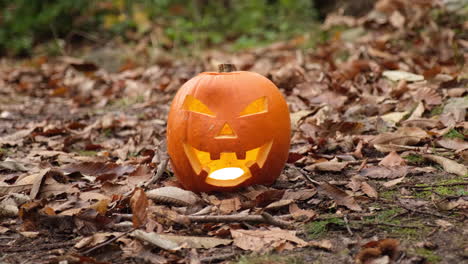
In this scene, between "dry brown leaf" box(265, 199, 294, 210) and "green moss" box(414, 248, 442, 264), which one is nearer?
"green moss" box(414, 248, 442, 264)

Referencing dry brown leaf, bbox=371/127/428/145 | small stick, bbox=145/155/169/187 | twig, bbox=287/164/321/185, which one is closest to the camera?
twig, bbox=287/164/321/185

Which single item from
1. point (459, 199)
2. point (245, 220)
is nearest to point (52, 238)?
point (245, 220)

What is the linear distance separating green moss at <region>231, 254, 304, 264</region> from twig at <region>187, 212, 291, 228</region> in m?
0.24

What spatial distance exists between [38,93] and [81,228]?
16.8ft

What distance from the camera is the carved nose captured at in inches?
100

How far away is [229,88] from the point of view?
8.46ft

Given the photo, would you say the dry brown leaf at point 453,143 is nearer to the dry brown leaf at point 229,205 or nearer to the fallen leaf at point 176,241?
the dry brown leaf at point 229,205

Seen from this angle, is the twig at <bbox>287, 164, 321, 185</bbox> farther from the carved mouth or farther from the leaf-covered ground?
the carved mouth

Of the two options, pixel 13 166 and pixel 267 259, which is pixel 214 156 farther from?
pixel 13 166

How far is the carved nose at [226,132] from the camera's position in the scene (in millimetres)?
2541

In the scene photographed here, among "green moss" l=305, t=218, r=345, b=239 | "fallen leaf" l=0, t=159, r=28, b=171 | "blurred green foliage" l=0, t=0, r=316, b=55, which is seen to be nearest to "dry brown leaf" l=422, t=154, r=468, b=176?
"green moss" l=305, t=218, r=345, b=239

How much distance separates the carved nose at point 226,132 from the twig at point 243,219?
1.47 feet

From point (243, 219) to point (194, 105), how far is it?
703 mm

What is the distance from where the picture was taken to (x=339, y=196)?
244 cm
